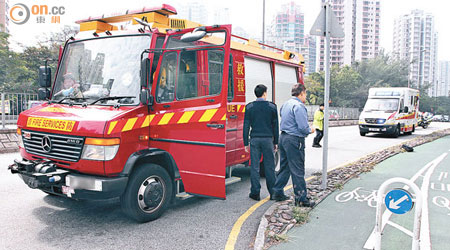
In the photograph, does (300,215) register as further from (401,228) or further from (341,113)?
(341,113)

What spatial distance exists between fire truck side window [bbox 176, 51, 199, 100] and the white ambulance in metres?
16.1

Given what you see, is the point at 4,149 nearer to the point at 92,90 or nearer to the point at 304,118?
the point at 92,90

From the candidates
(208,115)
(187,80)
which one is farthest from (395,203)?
(187,80)

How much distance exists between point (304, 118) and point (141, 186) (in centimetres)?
249

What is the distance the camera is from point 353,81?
57.9 metres

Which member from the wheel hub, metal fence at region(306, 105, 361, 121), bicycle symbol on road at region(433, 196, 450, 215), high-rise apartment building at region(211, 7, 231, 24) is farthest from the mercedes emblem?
high-rise apartment building at region(211, 7, 231, 24)

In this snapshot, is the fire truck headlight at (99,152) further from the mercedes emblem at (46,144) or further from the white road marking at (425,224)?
the white road marking at (425,224)

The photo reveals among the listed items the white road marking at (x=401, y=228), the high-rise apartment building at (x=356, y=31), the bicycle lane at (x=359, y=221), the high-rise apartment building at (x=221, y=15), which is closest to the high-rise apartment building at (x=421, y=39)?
the high-rise apartment building at (x=356, y=31)

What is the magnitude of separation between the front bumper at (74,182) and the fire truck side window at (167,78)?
1285 mm

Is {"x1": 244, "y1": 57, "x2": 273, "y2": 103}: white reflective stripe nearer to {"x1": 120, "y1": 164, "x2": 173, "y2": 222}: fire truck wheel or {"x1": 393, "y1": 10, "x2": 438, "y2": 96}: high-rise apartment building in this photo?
{"x1": 120, "y1": 164, "x2": 173, "y2": 222}: fire truck wheel

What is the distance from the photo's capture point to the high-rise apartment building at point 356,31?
431 feet

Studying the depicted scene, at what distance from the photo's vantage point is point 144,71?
4594mm

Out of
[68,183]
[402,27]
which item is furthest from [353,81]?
[402,27]

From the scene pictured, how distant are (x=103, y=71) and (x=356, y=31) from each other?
143 metres
